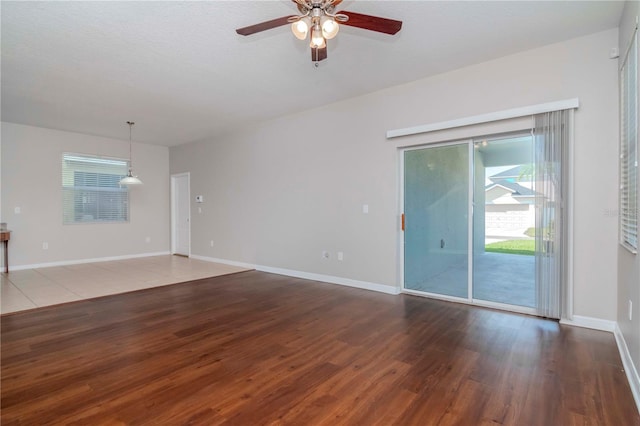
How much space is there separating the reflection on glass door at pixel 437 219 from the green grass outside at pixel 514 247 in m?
0.29

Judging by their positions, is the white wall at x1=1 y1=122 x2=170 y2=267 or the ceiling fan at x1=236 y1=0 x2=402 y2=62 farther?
the white wall at x1=1 y1=122 x2=170 y2=267

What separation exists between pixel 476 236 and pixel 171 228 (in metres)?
7.31

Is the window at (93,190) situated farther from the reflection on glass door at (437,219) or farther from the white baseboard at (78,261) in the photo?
the reflection on glass door at (437,219)

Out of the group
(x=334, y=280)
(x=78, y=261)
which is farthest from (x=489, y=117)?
(x=78, y=261)

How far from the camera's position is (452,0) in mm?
2494

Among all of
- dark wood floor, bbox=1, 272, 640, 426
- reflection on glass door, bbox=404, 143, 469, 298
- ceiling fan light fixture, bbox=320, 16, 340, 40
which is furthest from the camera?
reflection on glass door, bbox=404, 143, 469, 298

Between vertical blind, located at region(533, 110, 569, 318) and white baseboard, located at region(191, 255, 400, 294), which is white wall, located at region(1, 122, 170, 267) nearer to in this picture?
white baseboard, located at region(191, 255, 400, 294)

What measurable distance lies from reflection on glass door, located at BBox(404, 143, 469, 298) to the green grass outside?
11.4 inches

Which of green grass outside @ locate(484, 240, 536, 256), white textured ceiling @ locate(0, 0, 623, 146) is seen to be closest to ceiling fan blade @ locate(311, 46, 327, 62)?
white textured ceiling @ locate(0, 0, 623, 146)

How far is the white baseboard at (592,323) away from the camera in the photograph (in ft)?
9.67

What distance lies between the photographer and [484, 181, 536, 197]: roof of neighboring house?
3456 mm

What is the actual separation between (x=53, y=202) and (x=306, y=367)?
273 inches

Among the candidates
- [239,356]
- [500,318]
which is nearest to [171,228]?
[239,356]

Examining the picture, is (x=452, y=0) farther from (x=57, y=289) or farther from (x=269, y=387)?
(x=57, y=289)
